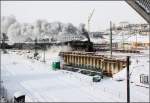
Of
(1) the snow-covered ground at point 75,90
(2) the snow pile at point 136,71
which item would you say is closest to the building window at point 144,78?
(2) the snow pile at point 136,71

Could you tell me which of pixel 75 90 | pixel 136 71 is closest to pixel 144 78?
pixel 136 71

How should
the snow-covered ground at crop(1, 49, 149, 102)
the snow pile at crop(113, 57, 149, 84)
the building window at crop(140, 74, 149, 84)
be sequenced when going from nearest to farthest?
the snow-covered ground at crop(1, 49, 149, 102) < the building window at crop(140, 74, 149, 84) < the snow pile at crop(113, 57, 149, 84)

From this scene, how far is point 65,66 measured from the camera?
37844 millimetres

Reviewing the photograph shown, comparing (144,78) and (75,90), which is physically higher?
(144,78)

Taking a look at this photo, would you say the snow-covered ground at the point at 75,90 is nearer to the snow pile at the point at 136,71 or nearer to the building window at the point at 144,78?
the snow pile at the point at 136,71

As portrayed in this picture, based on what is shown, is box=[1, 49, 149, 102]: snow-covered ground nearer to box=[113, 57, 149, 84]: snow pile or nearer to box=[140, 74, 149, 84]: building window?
box=[113, 57, 149, 84]: snow pile

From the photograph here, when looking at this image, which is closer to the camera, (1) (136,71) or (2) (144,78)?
(2) (144,78)

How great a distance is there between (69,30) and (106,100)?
96.3m

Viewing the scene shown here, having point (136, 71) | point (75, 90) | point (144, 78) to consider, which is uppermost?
point (136, 71)

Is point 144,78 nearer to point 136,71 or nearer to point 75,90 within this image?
point 136,71

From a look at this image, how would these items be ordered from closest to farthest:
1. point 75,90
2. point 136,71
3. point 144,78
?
point 75,90, point 144,78, point 136,71

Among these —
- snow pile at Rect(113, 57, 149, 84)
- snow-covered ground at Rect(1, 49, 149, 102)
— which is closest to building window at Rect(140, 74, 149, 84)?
snow pile at Rect(113, 57, 149, 84)

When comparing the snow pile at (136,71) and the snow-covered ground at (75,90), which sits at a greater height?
the snow pile at (136,71)

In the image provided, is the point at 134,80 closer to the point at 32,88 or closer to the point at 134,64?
the point at 134,64
